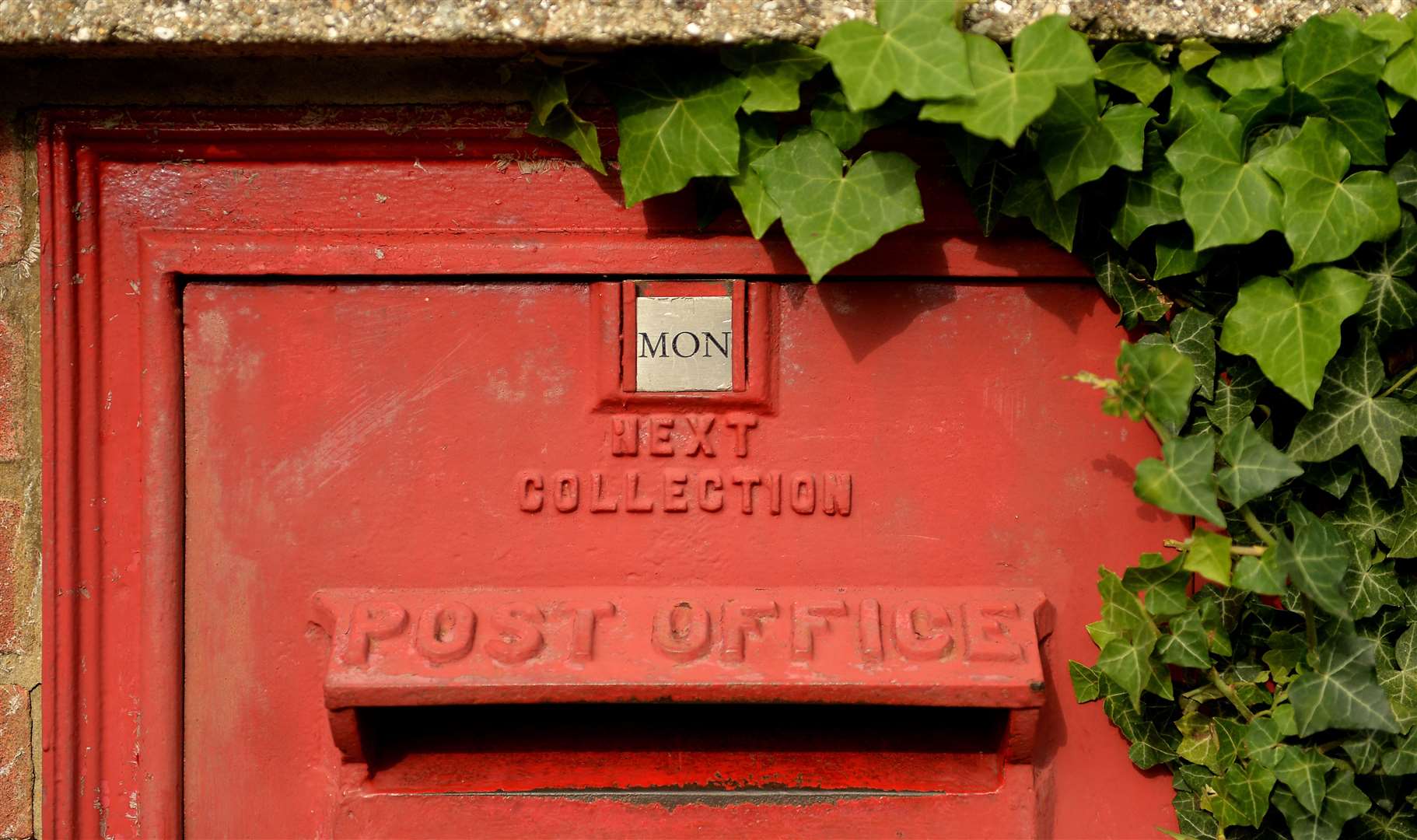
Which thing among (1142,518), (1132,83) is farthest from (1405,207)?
(1142,518)

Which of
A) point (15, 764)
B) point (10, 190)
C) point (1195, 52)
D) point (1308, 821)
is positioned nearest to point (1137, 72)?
point (1195, 52)

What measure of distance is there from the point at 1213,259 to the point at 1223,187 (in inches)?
4.4

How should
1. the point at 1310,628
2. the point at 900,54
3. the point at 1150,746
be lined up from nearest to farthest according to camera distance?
the point at 900,54, the point at 1310,628, the point at 1150,746

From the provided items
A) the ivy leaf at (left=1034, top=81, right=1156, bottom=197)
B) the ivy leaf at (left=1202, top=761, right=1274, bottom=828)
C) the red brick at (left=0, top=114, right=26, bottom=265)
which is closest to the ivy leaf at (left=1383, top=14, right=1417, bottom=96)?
the ivy leaf at (left=1034, top=81, right=1156, bottom=197)

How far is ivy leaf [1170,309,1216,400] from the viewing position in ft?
4.53

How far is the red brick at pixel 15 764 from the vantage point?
1.43 m

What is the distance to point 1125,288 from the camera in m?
1.41

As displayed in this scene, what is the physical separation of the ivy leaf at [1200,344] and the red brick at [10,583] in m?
1.52

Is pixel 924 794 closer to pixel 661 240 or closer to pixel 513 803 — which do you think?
pixel 513 803

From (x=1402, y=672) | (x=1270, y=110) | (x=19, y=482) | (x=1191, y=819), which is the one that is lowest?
(x=1191, y=819)

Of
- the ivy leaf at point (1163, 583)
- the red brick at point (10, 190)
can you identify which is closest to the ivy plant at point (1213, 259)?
the ivy leaf at point (1163, 583)

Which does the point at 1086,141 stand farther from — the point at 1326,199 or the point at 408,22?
the point at 408,22

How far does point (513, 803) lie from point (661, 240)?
2.46ft

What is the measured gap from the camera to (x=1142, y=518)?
57.7 inches
